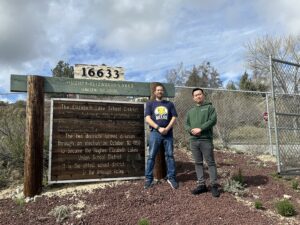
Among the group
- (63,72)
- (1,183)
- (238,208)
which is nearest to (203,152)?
(238,208)

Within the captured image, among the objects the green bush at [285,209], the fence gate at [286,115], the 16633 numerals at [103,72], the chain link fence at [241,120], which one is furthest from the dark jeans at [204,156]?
the chain link fence at [241,120]

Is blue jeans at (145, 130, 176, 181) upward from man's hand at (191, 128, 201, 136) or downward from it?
downward

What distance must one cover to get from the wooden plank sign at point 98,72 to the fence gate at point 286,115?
324 cm

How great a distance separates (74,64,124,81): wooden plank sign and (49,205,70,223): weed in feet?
8.90

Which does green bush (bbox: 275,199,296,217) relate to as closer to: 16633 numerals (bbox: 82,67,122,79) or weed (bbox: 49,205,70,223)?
weed (bbox: 49,205,70,223)

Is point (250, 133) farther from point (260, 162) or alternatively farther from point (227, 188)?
point (227, 188)

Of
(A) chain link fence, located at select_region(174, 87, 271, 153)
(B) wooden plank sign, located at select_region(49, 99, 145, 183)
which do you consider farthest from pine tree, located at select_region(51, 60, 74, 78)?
(B) wooden plank sign, located at select_region(49, 99, 145, 183)

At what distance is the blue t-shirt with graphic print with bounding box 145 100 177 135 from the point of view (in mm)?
7395

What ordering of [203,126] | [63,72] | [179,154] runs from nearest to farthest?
1. [203,126]
2. [179,154]
3. [63,72]

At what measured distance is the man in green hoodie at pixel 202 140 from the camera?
274 inches

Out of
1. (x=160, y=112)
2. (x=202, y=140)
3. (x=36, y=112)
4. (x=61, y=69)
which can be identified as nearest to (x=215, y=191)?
(x=202, y=140)

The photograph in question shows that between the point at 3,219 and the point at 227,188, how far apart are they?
3.91 meters

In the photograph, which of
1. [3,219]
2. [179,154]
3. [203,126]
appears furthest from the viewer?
[179,154]

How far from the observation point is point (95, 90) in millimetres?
7828
